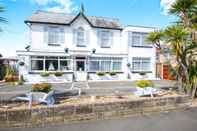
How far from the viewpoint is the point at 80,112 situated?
7504 millimetres

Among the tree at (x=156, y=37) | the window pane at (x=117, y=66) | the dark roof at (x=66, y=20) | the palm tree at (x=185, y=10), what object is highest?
the dark roof at (x=66, y=20)

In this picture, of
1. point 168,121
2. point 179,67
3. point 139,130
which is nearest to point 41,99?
point 139,130

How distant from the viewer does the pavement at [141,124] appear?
6667 mm

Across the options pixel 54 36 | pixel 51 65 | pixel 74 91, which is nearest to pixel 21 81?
pixel 51 65

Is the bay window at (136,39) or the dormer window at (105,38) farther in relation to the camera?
the bay window at (136,39)

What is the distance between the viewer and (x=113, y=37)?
27094 millimetres

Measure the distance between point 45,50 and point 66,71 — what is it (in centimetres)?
325

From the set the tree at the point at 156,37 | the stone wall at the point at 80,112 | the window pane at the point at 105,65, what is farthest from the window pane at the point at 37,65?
the stone wall at the point at 80,112

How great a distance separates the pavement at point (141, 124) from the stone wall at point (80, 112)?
31 cm

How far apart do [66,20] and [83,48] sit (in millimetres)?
3797

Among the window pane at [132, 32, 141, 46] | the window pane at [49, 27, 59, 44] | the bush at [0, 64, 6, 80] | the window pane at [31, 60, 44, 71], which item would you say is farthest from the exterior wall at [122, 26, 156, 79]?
the bush at [0, 64, 6, 80]

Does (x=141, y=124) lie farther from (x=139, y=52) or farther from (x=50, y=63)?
(x=139, y=52)

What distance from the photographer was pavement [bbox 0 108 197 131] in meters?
6.67

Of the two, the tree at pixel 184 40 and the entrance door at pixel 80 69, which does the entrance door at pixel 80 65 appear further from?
the tree at pixel 184 40
